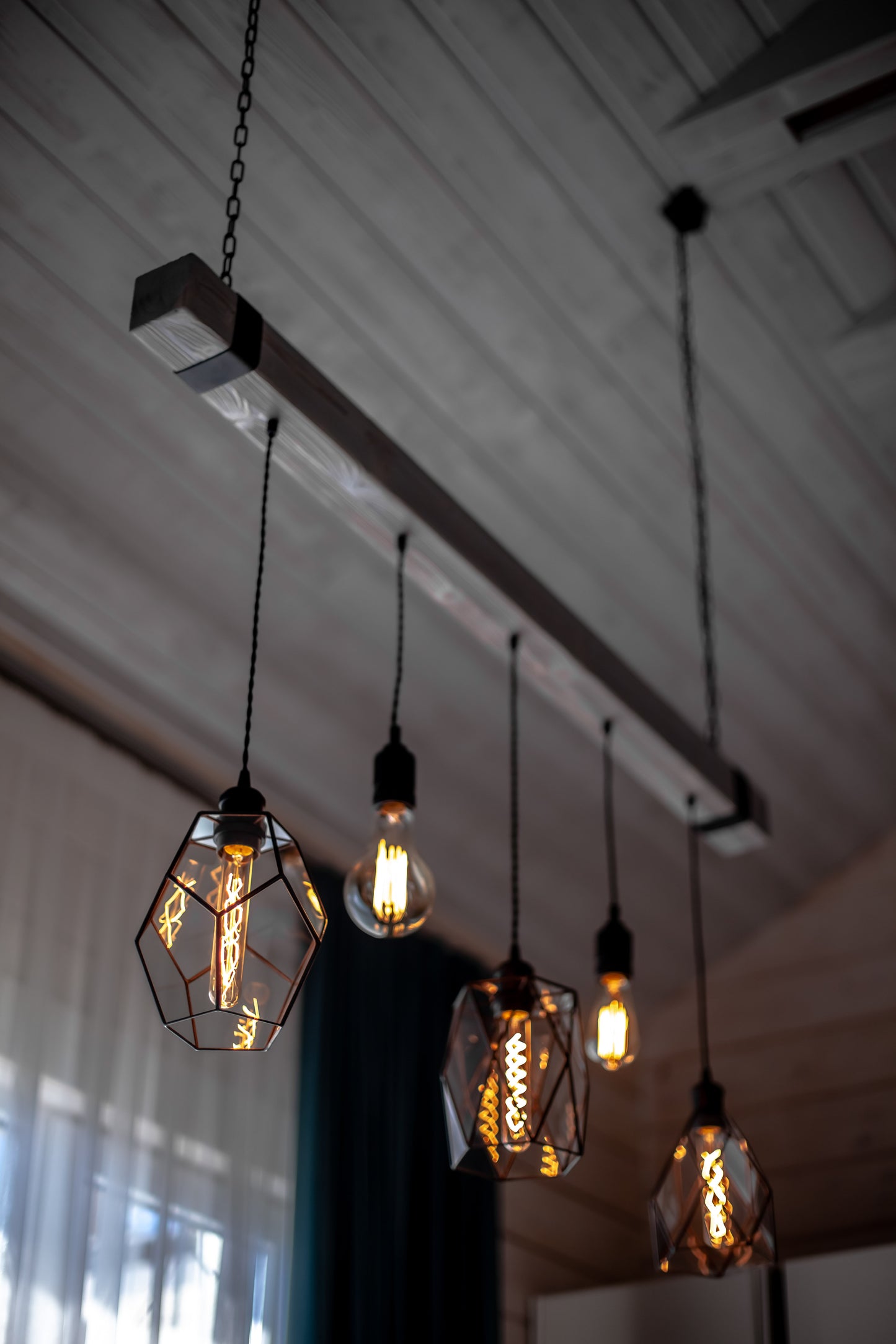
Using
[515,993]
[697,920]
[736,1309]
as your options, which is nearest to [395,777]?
[515,993]

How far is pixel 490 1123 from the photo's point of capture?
162cm

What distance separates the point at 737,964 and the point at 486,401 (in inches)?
84.4

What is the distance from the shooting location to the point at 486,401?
2639mm

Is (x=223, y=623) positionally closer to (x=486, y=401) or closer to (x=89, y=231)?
(x=486, y=401)

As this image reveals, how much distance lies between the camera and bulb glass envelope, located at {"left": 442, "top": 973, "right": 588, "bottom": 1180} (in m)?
1.63

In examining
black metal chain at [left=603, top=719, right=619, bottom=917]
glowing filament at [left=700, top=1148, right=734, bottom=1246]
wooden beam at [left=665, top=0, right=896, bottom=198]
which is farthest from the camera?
black metal chain at [left=603, top=719, right=619, bottom=917]

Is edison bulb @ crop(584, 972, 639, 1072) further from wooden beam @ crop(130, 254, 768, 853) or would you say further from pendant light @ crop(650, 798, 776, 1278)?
wooden beam @ crop(130, 254, 768, 853)

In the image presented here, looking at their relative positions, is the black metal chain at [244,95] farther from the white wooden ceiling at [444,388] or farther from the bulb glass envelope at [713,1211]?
the bulb glass envelope at [713,1211]

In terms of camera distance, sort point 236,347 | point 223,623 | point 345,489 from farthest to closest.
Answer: point 223,623 → point 345,489 → point 236,347

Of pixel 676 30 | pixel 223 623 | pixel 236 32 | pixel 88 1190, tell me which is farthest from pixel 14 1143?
pixel 676 30

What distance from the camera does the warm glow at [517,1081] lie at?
162 cm

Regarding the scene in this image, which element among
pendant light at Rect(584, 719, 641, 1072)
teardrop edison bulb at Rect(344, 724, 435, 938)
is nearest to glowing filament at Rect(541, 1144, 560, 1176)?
teardrop edison bulb at Rect(344, 724, 435, 938)

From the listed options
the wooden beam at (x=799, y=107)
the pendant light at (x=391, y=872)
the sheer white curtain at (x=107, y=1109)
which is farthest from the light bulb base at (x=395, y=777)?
the wooden beam at (x=799, y=107)

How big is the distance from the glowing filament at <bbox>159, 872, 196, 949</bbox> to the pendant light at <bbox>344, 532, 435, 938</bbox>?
0.40m
